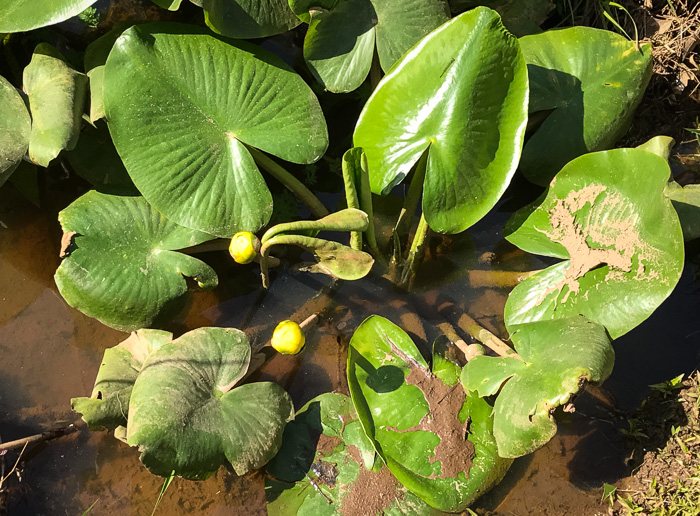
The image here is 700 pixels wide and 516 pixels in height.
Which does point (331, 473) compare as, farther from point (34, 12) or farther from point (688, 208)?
point (34, 12)

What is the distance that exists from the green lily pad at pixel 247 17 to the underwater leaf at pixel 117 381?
3.65 ft

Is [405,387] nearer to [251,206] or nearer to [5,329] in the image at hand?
[251,206]

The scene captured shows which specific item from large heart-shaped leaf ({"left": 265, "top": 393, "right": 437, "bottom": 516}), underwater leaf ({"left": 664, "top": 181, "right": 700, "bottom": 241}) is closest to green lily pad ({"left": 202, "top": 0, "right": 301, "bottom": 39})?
large heart-shaped leaf ({"left": 265, "top": 393, "right": 437, "bottom": 516})

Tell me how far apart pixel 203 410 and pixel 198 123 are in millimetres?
981

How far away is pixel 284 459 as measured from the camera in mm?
2139

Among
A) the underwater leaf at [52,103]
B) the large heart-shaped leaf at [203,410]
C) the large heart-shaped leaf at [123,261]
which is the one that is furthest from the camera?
the large heart-shaped leaf at [123,261]

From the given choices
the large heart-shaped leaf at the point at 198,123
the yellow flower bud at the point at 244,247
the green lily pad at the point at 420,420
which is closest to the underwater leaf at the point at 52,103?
the large heart-shaped leaf at the point at 198,123

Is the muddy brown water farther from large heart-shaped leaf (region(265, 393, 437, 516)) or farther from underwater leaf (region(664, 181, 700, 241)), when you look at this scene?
underwater leaf (region(664, 181, 700, 241))

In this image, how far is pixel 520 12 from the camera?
2.31 metres

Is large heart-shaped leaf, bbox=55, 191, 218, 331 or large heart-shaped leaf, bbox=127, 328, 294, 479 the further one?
large heart-shaped leaf, bbox=55, 191, 218, 331

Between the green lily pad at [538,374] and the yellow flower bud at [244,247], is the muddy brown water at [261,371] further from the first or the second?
the yellow flower bud at [244,247]

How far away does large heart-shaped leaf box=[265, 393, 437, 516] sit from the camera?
2.09m

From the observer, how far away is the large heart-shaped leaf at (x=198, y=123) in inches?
75.0

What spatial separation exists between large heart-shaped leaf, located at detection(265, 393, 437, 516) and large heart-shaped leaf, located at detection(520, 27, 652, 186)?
134cm
